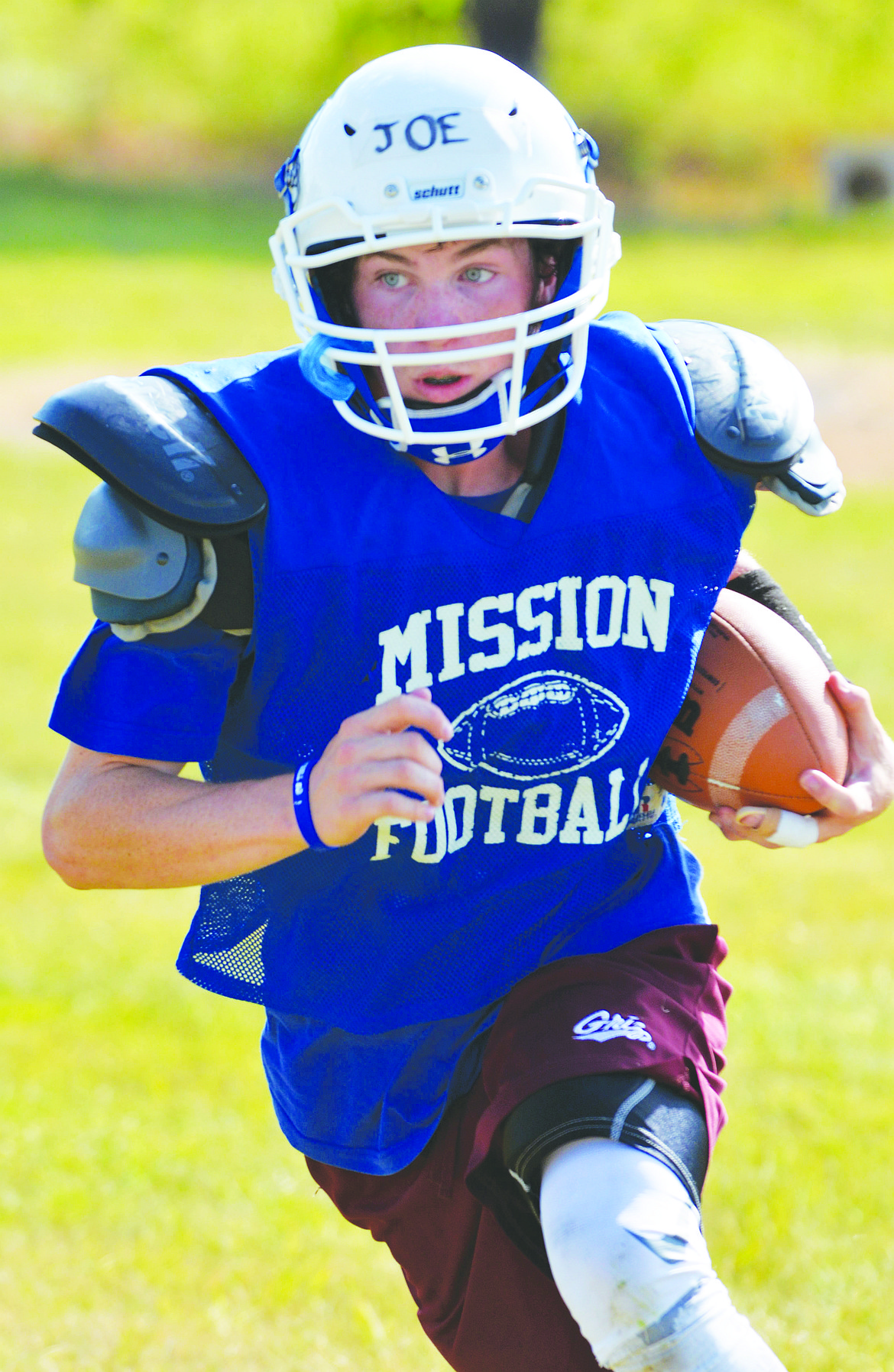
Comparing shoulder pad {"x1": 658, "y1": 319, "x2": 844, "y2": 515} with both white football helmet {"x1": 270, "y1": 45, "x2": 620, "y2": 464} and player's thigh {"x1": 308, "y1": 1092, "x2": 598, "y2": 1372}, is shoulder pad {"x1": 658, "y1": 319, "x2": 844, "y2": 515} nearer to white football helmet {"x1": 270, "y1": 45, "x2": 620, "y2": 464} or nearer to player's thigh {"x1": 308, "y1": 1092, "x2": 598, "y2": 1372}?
white football helmet {"x1": 270, "y1": 45, "x2": 620, "y2": 464}

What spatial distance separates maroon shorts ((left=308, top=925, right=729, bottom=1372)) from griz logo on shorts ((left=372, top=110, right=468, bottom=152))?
114cm

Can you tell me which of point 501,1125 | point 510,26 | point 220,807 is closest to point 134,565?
point 220,807

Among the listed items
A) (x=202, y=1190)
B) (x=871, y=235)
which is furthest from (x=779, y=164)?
(x=202, y=1190)

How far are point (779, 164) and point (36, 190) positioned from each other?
40.4 ft

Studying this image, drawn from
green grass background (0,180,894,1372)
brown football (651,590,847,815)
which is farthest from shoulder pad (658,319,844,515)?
green grass background (0,180,894,1372)

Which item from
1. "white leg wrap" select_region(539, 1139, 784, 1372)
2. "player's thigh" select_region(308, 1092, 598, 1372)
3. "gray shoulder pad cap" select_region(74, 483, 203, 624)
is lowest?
"player's thigh" select_region(308, 1092, 598, 1372)

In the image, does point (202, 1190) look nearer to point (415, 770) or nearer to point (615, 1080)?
point (615, 1080)

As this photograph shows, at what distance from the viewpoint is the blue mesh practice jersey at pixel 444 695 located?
2.15 metres

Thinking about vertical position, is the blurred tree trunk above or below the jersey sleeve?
above

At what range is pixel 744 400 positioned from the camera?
2393 mm

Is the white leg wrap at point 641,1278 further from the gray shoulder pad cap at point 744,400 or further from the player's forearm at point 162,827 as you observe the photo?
the gray shoulder pad cap at point 744,400

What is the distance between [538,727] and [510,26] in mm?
18533

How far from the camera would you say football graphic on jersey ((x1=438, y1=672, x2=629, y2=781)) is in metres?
2.24

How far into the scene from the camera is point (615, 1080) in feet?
6.77
